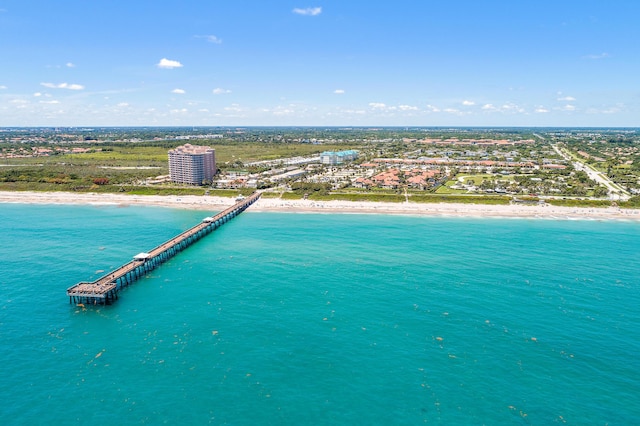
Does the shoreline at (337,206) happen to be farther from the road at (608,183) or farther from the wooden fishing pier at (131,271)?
the wooden fishing pier at (131,271)

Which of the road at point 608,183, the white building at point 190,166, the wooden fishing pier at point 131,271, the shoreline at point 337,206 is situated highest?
the white building at point 190,166

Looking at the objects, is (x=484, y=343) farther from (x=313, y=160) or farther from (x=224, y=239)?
(x=313, y=160)

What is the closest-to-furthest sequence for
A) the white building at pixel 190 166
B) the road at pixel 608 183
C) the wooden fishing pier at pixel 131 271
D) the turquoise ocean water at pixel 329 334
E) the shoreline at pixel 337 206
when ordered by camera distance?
the turquoise ocean water at pixel 329 334
the wooden fishing pier at pixel 131 271
the shoreline at pixel 337 206
the road at pixel 608 183
the white building at pixel 190 166

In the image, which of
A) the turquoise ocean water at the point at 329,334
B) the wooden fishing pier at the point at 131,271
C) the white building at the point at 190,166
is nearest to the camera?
the turquoise ocean water at the point at 329,334

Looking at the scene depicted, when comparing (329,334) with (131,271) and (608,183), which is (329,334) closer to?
(131,271)

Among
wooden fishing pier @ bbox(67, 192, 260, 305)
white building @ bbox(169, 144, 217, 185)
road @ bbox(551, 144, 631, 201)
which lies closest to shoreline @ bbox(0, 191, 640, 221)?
→ road @ bbox(551, 144, 631, 201)

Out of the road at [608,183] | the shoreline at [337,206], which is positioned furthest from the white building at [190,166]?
the road at [608,183]

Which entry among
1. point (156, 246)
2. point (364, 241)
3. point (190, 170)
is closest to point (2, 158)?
point (190, 170)
